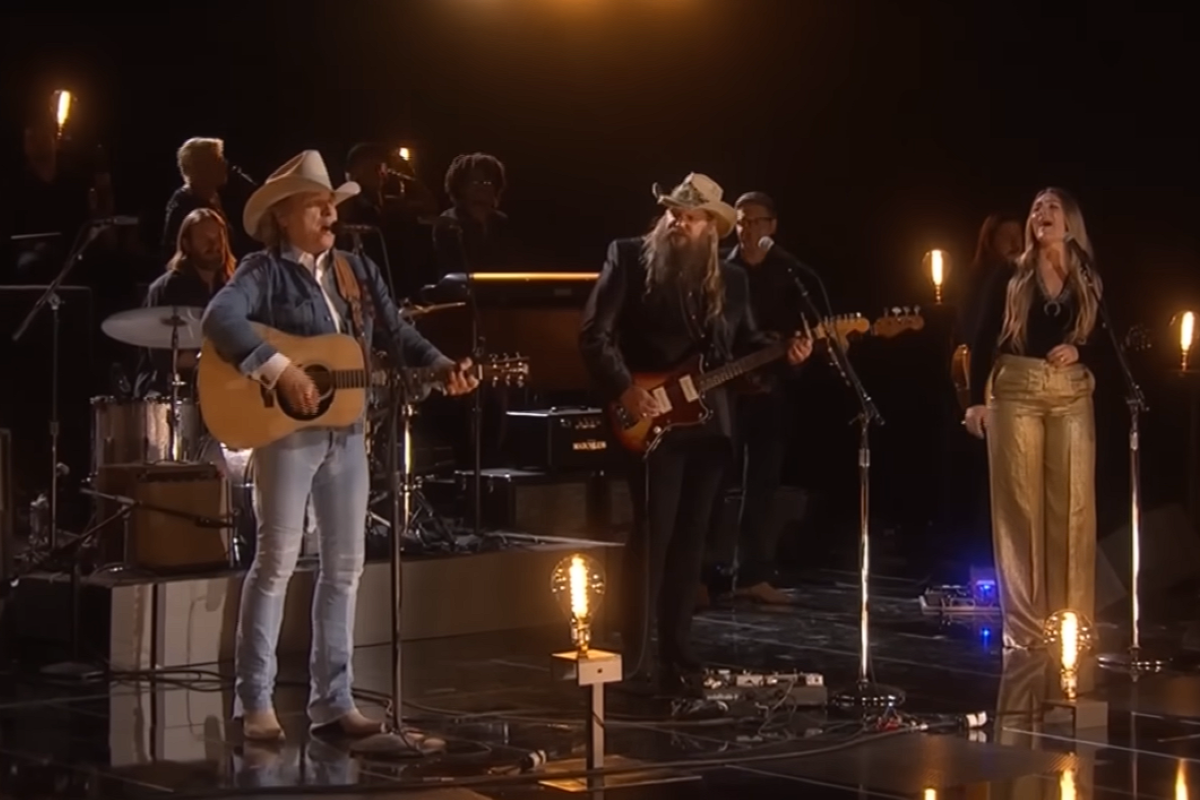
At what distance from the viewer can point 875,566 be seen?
11.8 m

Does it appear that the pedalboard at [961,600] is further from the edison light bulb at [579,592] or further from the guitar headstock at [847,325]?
the edison light bulb at [579,592]

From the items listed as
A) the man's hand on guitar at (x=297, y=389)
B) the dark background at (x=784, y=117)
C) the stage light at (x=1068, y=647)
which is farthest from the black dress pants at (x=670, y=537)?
the dark background at (x=784, y=117)

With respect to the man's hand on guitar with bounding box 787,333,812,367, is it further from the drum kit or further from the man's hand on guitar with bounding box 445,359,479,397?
the drum kit

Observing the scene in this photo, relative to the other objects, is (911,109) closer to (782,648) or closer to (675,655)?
(782,648)

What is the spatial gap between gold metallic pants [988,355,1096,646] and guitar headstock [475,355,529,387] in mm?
2650

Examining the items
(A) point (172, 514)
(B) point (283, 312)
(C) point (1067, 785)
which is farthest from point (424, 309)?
(C) point (1067, 785)

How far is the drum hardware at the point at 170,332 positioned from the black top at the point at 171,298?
28 cm

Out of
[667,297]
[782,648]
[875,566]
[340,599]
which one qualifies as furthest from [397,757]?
[875,566]

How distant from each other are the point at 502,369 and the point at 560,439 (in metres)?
4.37

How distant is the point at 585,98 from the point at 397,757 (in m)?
7.53

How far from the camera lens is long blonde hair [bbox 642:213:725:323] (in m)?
7.45

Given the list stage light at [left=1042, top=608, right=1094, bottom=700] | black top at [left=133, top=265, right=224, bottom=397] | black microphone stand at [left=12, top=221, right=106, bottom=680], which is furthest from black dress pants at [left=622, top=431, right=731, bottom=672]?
black top at [left=133, top=265, right=224, bottom=397]

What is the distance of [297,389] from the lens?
641 cm

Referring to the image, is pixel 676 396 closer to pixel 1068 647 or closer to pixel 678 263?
pixel 678 263
